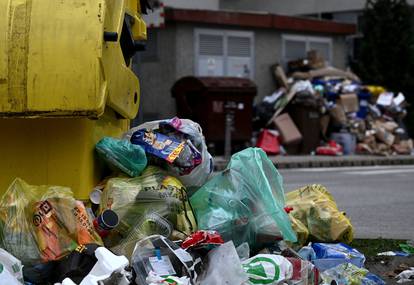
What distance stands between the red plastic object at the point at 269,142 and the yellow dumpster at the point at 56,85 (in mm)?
13427

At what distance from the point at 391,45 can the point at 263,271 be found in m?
20.4

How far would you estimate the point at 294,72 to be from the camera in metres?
21.5

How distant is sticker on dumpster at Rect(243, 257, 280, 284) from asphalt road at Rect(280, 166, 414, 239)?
8.95 feet

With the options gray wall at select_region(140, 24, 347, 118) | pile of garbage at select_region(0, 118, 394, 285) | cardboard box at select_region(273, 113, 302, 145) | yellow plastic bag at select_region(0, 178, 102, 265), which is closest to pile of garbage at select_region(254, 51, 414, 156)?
cardboard box at select_region(273, 113, 302, 145)

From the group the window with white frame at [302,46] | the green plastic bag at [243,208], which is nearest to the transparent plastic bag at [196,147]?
the green plastic bag at [243,208]

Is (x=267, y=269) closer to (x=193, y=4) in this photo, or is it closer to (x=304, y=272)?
(x=304, y=272)

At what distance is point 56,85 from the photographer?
4.74 m

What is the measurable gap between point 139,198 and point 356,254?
161cm

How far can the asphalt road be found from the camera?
26.1ft

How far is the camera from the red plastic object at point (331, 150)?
755 inches

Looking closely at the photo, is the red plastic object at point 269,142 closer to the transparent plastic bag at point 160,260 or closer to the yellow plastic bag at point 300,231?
the yellow plastic bag at point 300,231

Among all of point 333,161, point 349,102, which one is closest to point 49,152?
point 333,161

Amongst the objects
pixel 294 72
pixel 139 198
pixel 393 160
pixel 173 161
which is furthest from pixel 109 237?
pixel 294 72

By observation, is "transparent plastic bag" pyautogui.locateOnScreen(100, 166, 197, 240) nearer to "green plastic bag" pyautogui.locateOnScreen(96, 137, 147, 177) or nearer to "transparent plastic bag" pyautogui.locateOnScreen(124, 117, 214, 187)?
"green plastic bag" pyautogui.locateOnScreen(96, 137, 147, 177)
